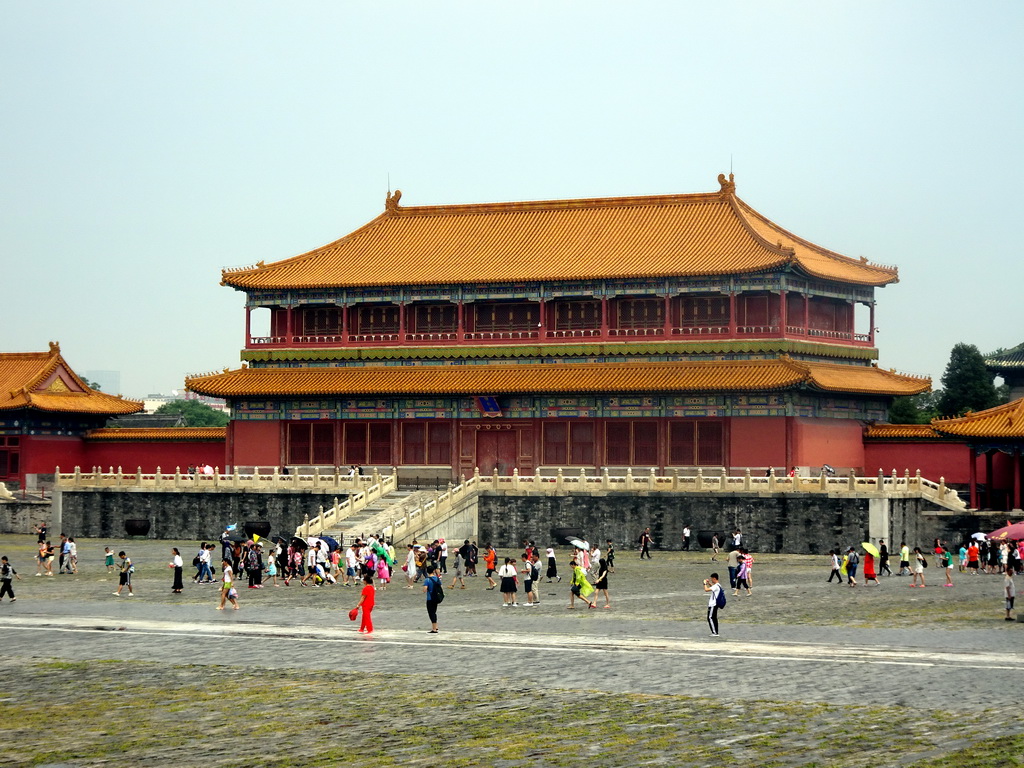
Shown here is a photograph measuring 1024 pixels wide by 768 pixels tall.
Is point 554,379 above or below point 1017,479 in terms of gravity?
above

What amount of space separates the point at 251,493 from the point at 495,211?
21041mm

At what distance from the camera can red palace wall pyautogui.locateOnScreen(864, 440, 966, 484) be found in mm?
70125

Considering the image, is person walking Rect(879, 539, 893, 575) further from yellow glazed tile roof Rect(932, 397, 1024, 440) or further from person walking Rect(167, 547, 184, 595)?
person walking Rect(167, 547, 184, 595)

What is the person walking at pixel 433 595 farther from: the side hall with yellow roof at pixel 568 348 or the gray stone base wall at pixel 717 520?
the side hall with yellow roof at pixel 568 348

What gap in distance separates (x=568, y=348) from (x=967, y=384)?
3342 centimetres

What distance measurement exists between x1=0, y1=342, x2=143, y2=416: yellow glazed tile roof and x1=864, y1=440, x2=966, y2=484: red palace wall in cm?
3696

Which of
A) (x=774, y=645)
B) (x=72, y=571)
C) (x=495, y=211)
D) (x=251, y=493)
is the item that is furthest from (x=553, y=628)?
(x=495, y=211)

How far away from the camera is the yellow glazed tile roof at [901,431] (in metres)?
70.9

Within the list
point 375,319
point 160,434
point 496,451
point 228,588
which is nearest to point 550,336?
point 496,451

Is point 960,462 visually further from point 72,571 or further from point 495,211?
point 72,571

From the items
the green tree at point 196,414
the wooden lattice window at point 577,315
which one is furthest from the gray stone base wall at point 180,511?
the green tree at point 196,414

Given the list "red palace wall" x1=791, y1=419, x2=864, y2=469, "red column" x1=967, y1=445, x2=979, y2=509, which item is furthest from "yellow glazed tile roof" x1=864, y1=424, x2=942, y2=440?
"red column" x1=967, y1=445, x2=979, y2=509

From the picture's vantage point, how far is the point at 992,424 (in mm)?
65062

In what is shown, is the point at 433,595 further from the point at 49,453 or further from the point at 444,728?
the point at 49,453
